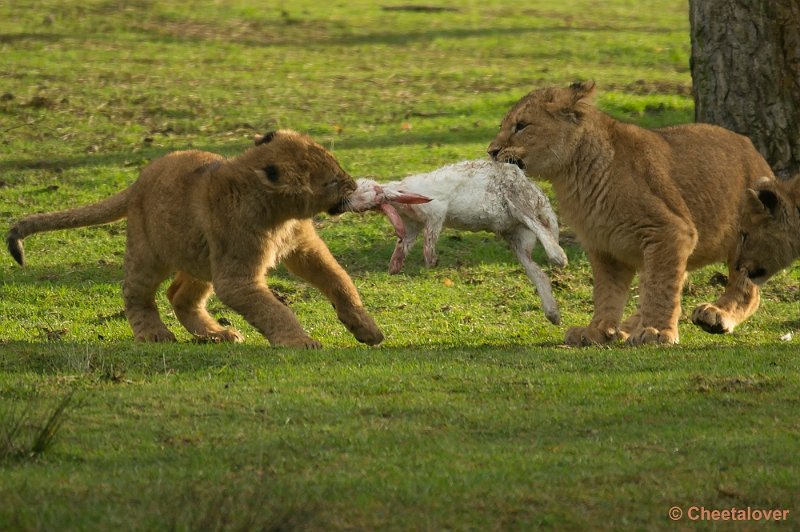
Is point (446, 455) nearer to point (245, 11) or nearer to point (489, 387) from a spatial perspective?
point (489, 387)

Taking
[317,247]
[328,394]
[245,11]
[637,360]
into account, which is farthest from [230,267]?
[245,11]

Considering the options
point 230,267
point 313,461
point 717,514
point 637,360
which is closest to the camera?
point 717,514

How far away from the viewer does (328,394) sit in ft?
24.4

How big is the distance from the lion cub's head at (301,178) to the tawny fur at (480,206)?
15 centimetres

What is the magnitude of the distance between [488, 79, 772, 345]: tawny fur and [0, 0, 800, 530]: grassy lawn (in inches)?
14.8

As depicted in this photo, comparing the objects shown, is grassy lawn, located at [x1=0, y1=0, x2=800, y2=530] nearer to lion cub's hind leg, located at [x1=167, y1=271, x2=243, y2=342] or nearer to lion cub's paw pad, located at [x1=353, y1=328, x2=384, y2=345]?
lion cub's paw pad, located at [x1=353, y1=328, x2=384, y2=345]

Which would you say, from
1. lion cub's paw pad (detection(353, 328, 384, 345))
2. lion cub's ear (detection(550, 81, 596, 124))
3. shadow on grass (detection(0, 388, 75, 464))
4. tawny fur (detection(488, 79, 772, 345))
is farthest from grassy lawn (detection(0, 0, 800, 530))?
lion cub's ear (detection(550, 81, 596, 124))

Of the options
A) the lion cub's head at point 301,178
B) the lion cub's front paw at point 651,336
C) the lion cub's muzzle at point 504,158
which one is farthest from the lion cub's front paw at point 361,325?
the lion cub's front paw at point 651,336

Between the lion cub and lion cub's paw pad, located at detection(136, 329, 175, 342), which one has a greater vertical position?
the lion cub

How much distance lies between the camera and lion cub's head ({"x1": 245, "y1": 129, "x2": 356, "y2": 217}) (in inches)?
361

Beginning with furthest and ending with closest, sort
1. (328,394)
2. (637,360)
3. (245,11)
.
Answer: (245,11) < (637,360) < (328,394)

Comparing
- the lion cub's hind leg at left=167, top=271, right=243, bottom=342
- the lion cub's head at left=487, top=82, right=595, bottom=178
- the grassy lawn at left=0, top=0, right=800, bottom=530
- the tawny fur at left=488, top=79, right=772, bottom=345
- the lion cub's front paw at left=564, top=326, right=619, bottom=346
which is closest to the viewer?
the grassy lawn at left=0, top=0, right=800, bottom=530

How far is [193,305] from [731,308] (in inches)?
147

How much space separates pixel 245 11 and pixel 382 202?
54.0ft
